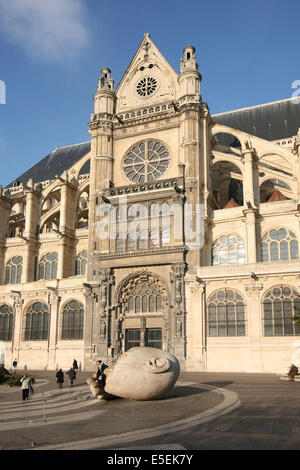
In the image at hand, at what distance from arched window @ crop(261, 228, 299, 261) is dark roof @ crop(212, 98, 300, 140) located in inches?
658

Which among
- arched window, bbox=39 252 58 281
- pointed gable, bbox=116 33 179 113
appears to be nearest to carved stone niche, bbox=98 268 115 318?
arched window, bbox=39 252 58 281

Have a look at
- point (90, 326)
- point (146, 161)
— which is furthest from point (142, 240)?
point (90, 326)

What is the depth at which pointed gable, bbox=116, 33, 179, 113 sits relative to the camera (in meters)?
38.2

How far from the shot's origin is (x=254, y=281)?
1130 inches

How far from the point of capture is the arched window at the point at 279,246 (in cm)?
3074

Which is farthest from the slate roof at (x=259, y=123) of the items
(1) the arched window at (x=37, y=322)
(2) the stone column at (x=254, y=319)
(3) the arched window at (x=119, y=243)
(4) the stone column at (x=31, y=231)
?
(2) the stone column at (x=254, y=319)

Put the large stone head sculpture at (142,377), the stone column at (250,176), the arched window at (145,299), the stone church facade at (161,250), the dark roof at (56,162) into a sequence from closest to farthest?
the large stone head sculpture at (142,377) → the stone church facade at (161,250) → the arched window at (145,299) → the stone column at (250,176) → the dark roof at (56,162)

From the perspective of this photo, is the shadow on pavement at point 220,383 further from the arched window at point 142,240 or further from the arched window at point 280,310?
the arched window at point 142,240

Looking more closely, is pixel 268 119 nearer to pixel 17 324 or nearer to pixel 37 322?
pixel 37 322

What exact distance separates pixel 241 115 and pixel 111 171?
19.9 meters

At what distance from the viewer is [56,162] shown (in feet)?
183

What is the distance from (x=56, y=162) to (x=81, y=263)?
2161 centimetres

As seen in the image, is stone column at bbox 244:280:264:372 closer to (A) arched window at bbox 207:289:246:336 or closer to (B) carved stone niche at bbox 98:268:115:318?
(A) arched window at bbox 207:289:246:336

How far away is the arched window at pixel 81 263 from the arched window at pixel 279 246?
1588 centimetres
